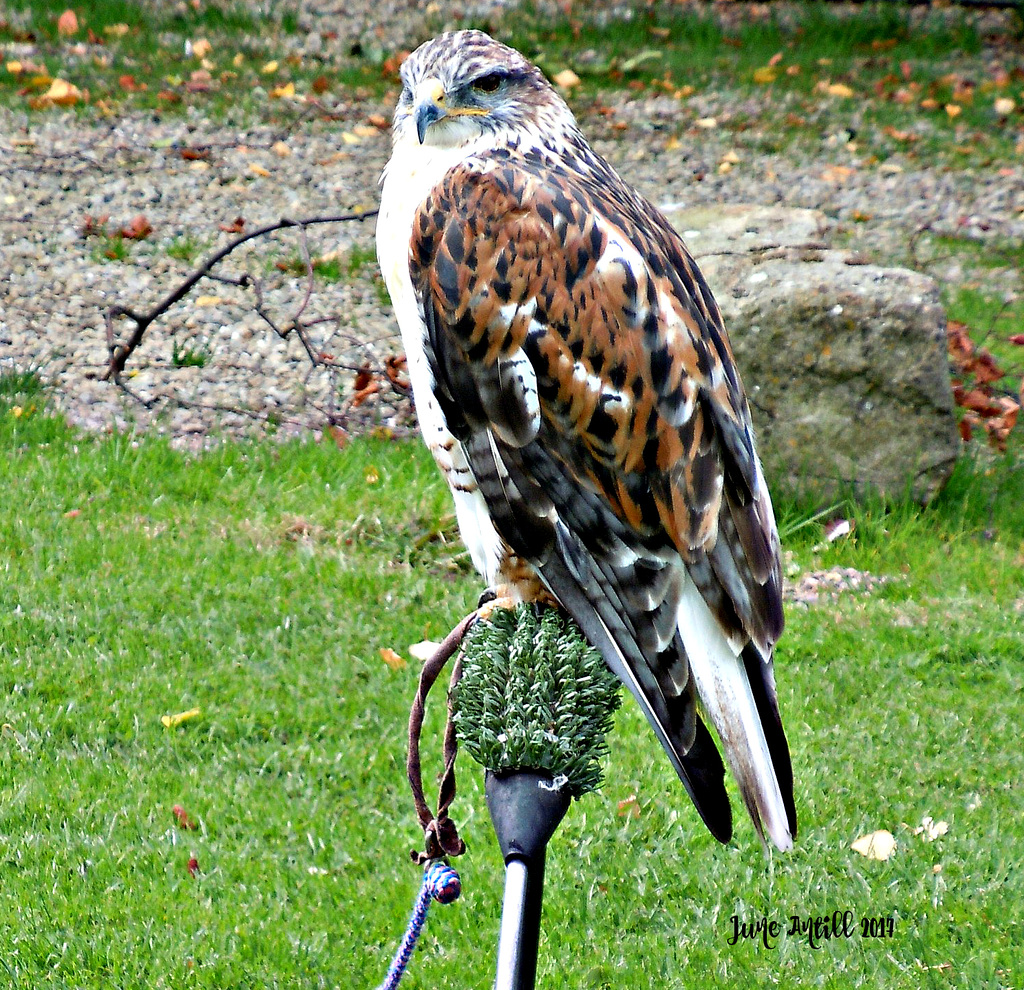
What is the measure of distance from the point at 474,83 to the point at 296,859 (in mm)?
2332

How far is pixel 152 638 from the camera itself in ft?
16.2

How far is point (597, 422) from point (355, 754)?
7.01ft

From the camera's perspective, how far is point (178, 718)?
4.52m

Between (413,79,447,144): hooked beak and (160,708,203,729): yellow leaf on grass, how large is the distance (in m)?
2.38

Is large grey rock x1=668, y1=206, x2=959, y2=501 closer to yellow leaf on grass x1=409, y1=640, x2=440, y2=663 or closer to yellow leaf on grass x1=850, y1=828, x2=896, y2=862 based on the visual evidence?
yellow leaf on grass x1=409, y1=640, x2=440, y2=663

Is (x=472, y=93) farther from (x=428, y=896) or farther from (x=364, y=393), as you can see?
(x=364, y=393)

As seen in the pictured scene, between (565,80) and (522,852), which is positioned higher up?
(522,852)

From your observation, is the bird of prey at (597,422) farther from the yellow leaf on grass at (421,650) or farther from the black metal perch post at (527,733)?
the yellow leaf on grass at (421,650)

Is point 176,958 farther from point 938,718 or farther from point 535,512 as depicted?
point 938,718

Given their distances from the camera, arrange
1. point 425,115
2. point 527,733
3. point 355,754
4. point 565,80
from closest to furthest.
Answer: point 527,733, point 425,115, point 355,754, point 565,80

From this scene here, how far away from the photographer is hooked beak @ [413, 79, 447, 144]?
9.64ft

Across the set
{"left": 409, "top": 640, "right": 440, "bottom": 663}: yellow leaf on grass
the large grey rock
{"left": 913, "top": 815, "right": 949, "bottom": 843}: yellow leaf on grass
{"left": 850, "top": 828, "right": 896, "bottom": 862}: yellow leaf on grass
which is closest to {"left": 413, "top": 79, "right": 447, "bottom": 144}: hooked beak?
{"left": 409, "top": 640, "right": 440, "bottom": 663}: yellow leaf on grass

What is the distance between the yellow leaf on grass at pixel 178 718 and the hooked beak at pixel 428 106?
238 centimetres

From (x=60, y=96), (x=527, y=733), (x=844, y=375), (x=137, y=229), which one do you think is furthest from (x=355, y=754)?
(x=60, y=96)
